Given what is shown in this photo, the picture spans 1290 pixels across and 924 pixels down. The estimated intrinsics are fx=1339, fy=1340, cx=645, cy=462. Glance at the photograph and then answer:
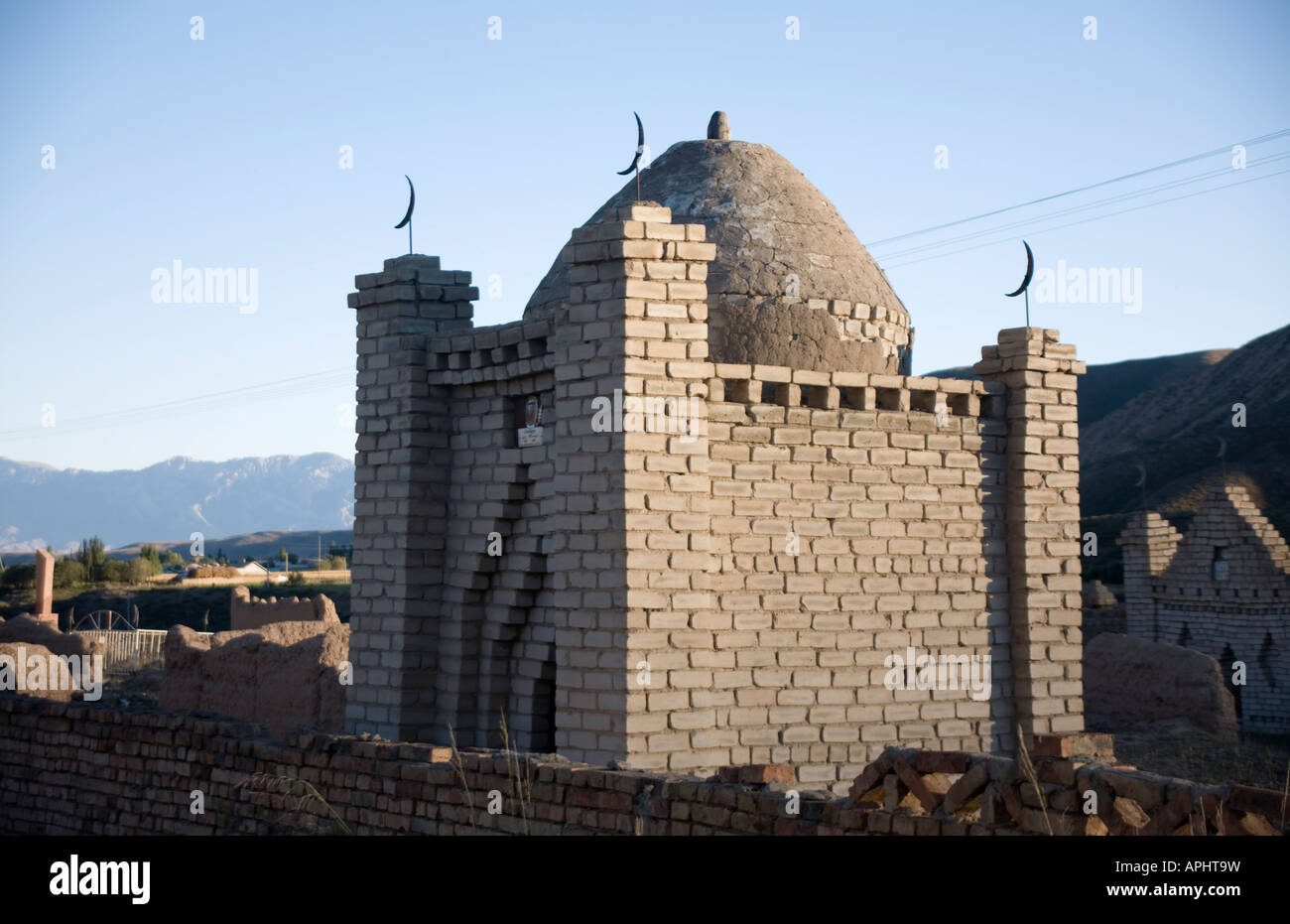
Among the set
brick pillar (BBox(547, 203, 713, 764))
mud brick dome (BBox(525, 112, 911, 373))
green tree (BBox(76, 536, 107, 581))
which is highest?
mud brick dome (BBox(525, 112, 911, 373))

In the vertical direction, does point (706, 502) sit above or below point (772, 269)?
below

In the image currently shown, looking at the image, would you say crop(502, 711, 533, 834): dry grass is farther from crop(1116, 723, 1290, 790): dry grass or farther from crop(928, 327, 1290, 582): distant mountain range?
crop(928, 327, 1290, 582): distant mountain range

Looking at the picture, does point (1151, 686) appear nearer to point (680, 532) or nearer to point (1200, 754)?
point (1200, 754)

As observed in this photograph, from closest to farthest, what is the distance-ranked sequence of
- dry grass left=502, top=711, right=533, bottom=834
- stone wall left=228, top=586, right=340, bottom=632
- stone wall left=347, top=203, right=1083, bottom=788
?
dry grass left=502, top=711, right=533, bottom=834 → stone wall left=347, top=203, right=1083, bottom=788 → stone wall left=228, top=586, right=340, bottom=632

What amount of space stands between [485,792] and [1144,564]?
58.6ft

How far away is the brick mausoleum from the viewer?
9664 millimetres

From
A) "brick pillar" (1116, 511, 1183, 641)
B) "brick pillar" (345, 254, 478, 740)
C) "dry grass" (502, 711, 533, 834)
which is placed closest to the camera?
"dry grass" (502, 711, 533, 834)

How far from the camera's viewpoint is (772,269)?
11258 millimetres

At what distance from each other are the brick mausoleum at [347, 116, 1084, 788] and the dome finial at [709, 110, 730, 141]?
1.12 feet

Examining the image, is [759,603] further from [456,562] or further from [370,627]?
[370,627]

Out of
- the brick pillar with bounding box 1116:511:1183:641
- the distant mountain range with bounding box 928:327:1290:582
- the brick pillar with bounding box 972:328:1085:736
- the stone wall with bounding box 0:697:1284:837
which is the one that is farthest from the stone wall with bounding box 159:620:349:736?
the distant mountain range with bounding box 928:327:1290:582

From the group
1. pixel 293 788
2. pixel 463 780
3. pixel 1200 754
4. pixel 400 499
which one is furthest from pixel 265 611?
pixel 463 780

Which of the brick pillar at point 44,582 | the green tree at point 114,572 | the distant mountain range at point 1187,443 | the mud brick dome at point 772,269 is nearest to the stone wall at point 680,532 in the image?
the mud brick dome at point 772,269
